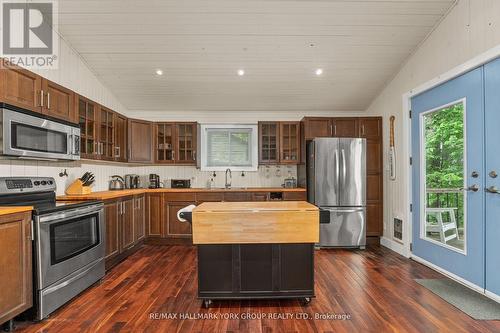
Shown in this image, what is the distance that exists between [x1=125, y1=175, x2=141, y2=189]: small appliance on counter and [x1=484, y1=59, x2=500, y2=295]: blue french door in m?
4.87

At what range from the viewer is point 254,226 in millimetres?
2566

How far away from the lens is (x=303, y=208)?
267 centimetres

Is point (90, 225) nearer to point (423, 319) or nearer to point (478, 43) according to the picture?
point (423, 319)

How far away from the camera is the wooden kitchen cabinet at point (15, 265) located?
6.88ft

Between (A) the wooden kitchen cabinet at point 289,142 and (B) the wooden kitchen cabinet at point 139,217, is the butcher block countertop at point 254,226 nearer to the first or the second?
(B) the wooden kitchen cabinet at point 139,217

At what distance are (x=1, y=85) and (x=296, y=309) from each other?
3.13m

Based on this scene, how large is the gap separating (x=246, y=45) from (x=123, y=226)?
2.92 metres

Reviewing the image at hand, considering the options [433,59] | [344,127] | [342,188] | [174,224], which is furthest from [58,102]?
[433,59]

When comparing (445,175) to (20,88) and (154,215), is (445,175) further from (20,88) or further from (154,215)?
(20,88)

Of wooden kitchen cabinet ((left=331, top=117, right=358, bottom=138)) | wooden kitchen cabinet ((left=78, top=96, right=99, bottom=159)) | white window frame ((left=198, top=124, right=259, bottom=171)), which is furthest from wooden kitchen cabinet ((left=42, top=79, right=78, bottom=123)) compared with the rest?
wooden kitchen cabinet ((left=331, top=117, right=358, bottom=138))

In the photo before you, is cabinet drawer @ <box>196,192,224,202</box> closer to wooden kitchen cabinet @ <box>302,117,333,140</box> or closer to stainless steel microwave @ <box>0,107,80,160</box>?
wooden kitchen cabinet @ <box>302,117,333,140</box>

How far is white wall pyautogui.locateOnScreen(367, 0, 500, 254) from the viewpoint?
286 cm

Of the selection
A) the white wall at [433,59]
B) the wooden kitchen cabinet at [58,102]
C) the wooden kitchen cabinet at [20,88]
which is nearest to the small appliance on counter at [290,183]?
the white wall at [433,59]

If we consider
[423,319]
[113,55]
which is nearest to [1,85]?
[113,55]
